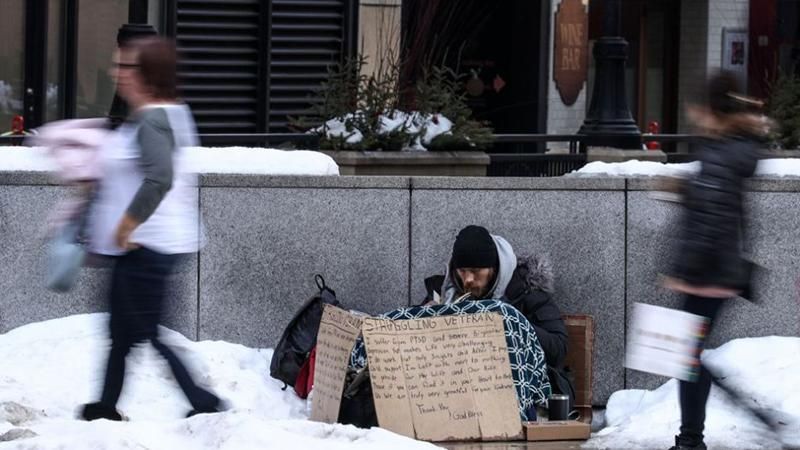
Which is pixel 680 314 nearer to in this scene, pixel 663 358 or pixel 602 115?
pixel 663 358

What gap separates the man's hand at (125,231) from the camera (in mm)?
6422

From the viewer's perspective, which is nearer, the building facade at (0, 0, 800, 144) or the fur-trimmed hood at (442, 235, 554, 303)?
the fur-trimmed hood at (442, 235, 554, 303)

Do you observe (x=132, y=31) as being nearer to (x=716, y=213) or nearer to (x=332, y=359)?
(x=332, y=359)

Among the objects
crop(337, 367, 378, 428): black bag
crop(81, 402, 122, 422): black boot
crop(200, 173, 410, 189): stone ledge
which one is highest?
crop(200, 173, 410, 189): stone ledge

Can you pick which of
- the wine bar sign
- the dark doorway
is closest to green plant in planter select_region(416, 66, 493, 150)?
the dark doorway

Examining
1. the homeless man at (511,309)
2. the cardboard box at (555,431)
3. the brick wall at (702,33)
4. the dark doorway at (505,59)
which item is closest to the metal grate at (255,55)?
the dark doorway at (505,59)

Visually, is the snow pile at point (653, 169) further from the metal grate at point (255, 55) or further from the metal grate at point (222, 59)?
the metal grate at point (222, 59)

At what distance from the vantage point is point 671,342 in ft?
21.7

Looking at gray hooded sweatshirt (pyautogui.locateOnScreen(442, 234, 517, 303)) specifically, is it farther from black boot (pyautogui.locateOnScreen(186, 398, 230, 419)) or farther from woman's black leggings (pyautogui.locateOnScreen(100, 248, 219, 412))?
woman's black leggings (pyautogui.locateOnScreen(100, 248, 219, 412))

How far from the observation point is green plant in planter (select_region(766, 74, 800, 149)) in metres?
12.5

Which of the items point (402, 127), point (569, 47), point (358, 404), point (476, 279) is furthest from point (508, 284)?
point (569, 47)

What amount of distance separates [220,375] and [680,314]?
2.42m

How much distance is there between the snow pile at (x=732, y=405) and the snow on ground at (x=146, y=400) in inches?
52.5

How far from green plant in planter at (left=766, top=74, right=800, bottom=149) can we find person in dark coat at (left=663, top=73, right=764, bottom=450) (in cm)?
563
